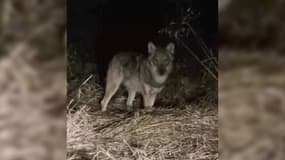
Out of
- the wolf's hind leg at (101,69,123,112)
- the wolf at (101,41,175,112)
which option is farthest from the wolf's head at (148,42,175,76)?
the wolf's hind leg at (101,69,123,112)

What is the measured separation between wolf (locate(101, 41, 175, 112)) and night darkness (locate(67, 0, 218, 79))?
2 centimetres

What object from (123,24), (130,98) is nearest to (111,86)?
(130,98)

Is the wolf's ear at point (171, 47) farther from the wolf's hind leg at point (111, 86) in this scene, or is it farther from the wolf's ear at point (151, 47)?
the wolf's hind leg at point (111, 86)

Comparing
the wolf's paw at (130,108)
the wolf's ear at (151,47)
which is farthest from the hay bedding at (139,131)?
the wolf's ear at (151,47)

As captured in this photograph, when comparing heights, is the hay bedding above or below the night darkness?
below

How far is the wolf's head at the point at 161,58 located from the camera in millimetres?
1417

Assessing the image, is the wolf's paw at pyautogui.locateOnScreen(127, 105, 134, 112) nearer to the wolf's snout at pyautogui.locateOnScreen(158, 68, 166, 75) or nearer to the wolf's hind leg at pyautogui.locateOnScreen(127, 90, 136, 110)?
the wolf's hind leg at pyautogui.locateOnScreen(127, 90, 136, 110)

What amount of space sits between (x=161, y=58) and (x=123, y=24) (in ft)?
0.46

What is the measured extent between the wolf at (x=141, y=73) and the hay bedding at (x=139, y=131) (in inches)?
1.0

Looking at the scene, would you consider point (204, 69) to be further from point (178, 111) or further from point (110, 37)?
point (110, 37)

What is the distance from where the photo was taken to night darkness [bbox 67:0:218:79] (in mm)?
1388

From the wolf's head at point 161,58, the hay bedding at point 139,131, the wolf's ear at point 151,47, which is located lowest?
the hay bedding at point 139,131

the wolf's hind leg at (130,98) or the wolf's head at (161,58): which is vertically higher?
the wolf's head at (161,58)

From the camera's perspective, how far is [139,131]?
1.43 meters
